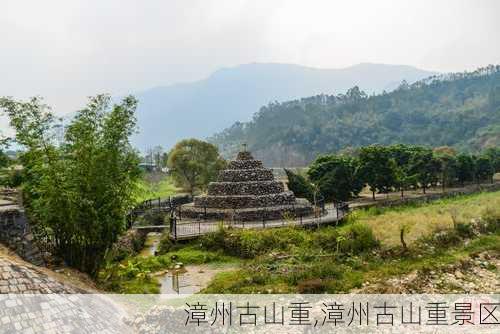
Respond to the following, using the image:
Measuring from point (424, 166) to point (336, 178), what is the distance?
38.4 feet

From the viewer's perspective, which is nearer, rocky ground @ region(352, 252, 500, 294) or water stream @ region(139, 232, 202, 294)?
rocky ground @ region(352, 252, 500, 294)

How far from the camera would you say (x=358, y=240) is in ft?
61.8

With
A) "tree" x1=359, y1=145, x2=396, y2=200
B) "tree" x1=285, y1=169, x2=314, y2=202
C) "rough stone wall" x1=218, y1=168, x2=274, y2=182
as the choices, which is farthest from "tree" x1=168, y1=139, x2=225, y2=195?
"tree" x1=359, y1=145, x2=396, y2=200

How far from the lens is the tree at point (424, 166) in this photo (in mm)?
42438

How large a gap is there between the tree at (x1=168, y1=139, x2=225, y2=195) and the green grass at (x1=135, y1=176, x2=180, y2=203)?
2935 millimetres

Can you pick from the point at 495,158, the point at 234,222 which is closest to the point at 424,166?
the point at 495,158

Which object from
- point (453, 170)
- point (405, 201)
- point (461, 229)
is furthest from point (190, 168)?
point (461, 229)

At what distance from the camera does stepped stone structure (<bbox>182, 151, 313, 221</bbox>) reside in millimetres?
26500

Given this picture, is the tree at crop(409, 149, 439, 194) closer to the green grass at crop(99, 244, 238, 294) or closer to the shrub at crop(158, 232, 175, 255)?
the shrub at crop(158, 232, 175, 255)

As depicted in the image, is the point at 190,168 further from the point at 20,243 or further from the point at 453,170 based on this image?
the point at 20,243

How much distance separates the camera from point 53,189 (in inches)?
518

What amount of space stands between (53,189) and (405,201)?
1094 inches

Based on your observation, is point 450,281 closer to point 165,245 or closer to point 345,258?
point 345,258

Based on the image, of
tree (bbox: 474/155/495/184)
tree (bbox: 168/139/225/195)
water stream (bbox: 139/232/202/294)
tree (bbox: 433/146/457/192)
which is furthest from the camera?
tree (bbox: 474/155/495/184)
